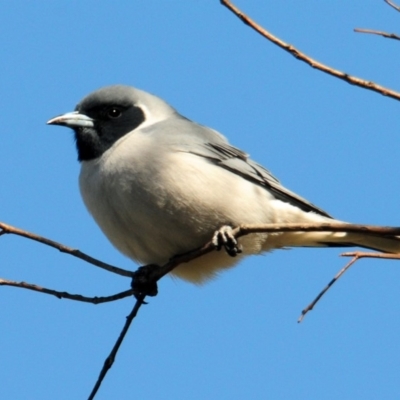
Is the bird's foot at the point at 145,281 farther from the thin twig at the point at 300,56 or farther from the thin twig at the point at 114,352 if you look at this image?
the thin twig at the point at 300,56

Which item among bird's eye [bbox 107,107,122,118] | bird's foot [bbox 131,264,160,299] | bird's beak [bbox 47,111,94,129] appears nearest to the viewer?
bird's foot [bbox 131,264,160,299]

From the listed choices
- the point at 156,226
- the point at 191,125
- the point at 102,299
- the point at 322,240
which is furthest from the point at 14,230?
the point at 322,240

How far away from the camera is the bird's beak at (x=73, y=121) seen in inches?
260

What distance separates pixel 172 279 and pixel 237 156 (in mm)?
1121

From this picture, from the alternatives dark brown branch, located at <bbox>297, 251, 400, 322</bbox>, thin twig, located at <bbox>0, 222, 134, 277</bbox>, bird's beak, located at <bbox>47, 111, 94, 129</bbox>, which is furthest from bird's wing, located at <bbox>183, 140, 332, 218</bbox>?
dark brown branch, located at <bbox>297, 251, 400, 322</bbox>

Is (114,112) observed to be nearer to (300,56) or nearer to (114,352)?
(114,352)

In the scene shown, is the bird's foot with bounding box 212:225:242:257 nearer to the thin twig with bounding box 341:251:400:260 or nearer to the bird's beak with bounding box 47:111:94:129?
the bird's beak with bounding box 47:111:94:129

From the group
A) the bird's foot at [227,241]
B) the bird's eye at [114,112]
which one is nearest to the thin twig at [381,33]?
the bird's foot at [227,241]

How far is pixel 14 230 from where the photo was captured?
4438 mm

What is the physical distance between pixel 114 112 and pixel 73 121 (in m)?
0.36

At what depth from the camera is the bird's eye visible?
6773mm

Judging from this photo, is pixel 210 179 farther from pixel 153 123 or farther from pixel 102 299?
pixel 102 299

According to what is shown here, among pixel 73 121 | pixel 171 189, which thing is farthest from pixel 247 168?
pixel 73 121

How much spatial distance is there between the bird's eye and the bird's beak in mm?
163
